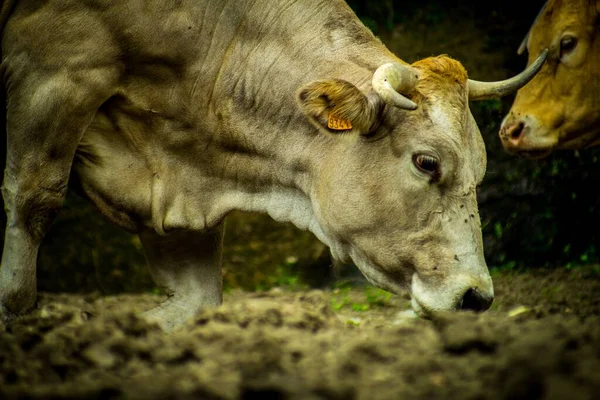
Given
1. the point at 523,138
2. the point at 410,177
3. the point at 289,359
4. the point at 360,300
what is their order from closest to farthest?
1. the point at 289,359
2. the point at 410,177
3. the point at 523,138
4. the point at 360,300

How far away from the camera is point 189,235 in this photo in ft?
17.9

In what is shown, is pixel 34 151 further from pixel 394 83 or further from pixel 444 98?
pixel 444 98

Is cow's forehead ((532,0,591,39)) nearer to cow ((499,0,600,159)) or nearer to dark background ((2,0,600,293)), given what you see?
cow ((499,0,600,159))

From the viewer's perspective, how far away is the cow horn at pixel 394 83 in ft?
14.4

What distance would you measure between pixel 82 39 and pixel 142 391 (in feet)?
8.49

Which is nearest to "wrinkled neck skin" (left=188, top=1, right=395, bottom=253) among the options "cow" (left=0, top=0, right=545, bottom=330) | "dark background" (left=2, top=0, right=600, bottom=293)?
"cow" (left=0, top=0, right=545, bottom=330)

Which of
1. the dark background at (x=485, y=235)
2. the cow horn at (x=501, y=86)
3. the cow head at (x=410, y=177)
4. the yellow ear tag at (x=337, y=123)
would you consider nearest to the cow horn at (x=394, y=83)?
the cow head at (x=410, y=177)

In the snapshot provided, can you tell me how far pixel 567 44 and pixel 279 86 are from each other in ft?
11.2

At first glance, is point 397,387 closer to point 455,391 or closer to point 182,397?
point 455,391

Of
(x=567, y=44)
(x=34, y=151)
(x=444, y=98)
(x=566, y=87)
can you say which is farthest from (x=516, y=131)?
(x=34, y=151)

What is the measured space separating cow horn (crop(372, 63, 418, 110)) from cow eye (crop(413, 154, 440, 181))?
28 cm

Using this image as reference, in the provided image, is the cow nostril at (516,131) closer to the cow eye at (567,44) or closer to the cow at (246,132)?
the cow eye at (567,44)

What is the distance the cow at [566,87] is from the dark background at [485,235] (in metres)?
1.11

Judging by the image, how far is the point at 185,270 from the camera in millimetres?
5527
